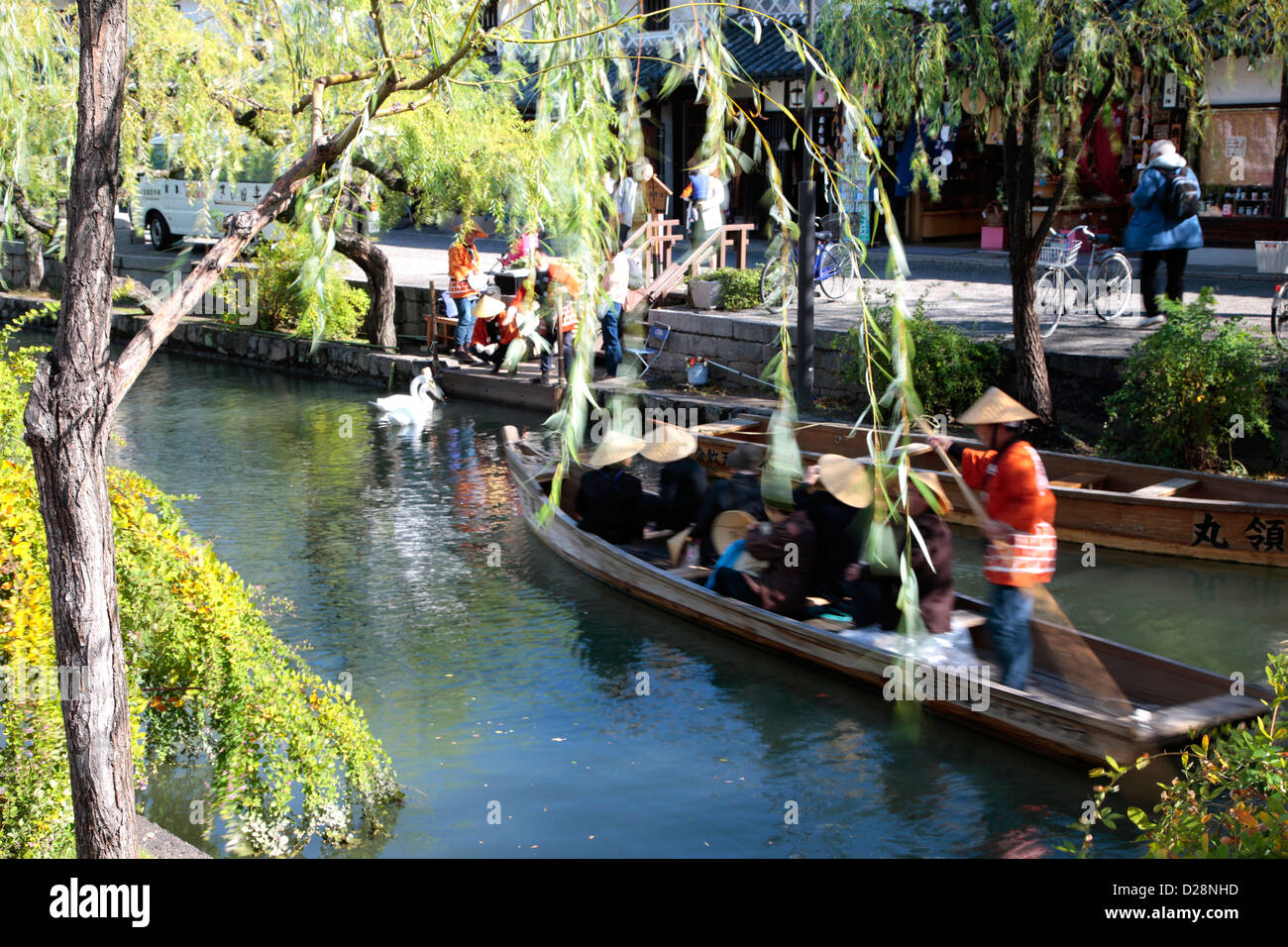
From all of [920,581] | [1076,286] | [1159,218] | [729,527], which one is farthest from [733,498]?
[1076,286]

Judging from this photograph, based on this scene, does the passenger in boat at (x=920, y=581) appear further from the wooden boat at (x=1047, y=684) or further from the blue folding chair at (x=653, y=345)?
the blue folding chair at (x=653, y=345)

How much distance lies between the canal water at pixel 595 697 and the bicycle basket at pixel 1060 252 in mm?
4614

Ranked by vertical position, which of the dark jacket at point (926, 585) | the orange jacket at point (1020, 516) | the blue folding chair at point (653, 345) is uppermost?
the blue folding chair at point (653, 345)

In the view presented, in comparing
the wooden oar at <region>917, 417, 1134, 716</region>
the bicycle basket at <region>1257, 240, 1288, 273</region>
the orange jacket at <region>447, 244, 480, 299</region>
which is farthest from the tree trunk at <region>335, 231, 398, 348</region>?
the wooden oar at <region>917, 417, 1134, 716</region>

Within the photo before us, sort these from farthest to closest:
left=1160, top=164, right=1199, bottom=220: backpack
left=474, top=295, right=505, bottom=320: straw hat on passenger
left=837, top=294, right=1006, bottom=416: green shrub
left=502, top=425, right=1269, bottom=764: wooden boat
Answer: left=474, top=295, right=505, bottom=320: straw hat on passenger < left=1160, top=164, right=1199, bottom=220: backpack < left=837, top=294, right=1006, bottom=416: green shrub < left=502, top=425, right=1269, bottom=764: wooden boat

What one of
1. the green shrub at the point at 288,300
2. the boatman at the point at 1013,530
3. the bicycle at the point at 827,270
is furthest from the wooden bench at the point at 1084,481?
the green shrub at the point at 288,300

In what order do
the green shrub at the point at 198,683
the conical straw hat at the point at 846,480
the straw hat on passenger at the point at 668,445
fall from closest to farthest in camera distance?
the green shrub at the point at 198,683 < the conical straw hat at the point at 846,480 < the straw hat on passenger at the point at 668,445

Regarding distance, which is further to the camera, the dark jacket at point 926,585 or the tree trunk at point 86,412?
the dark jacket at point 926,585

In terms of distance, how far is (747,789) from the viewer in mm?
5906

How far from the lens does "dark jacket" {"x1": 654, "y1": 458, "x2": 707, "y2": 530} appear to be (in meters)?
8.38

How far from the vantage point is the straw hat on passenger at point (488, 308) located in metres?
14.9

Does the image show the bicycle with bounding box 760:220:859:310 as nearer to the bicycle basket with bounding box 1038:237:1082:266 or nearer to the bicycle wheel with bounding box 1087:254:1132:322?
the bicycle basket with bounding box 1038:237:1082:266

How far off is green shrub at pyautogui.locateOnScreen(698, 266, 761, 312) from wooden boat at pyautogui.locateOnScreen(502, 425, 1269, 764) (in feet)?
23.0
